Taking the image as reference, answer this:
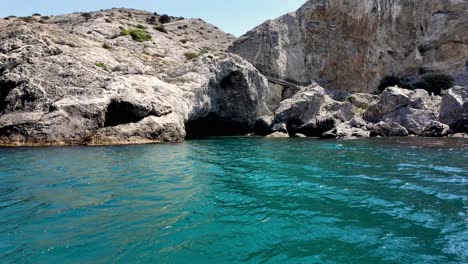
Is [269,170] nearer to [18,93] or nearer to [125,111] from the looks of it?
[125,111]

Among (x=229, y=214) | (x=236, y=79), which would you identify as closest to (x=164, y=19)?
(x=236, y=79)

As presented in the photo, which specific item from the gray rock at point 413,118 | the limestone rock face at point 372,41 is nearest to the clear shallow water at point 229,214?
the gray rock at point 413,118

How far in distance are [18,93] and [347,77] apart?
4880 cm

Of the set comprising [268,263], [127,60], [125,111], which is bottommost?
[268,263]

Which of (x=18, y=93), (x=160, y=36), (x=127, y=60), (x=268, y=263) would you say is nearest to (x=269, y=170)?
(x=268, y=263)

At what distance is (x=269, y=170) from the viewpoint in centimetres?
1366

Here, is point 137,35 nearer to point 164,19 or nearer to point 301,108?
point 301,108

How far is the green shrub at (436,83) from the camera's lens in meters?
57.2

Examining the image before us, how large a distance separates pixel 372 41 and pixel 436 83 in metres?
12.0

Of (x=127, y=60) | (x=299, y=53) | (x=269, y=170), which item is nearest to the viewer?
(x=269, y=170)

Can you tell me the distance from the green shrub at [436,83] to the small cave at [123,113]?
Answer: 4987cm

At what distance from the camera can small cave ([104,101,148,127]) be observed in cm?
2495

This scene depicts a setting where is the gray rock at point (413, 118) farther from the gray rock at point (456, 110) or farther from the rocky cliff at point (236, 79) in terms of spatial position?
the gray rock at point (456, 110)

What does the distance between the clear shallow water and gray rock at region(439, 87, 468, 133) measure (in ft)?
74.1
